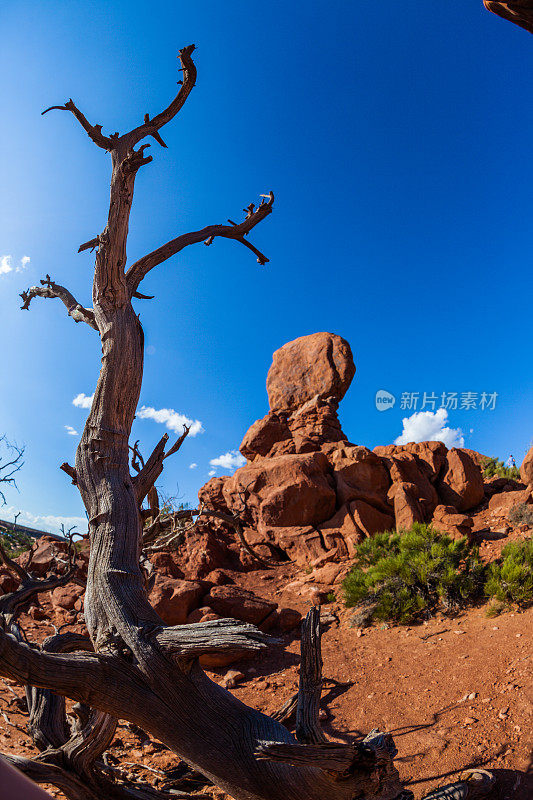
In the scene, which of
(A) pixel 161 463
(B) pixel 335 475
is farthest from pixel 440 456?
(A) pixel 161 463

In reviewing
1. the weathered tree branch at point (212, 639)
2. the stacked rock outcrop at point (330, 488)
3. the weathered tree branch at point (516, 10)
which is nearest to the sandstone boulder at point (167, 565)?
the stacked rock outcrop at point (330, 488)

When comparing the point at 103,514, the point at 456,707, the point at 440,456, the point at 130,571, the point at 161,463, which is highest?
the point at 440,456

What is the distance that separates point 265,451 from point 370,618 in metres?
8.41

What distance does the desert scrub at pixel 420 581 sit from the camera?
7.46 meters

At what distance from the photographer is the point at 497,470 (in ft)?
52.1

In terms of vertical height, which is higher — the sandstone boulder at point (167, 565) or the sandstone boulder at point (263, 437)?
the sandstone boulder at point (263, 437)

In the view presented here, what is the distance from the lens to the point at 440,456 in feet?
47.1

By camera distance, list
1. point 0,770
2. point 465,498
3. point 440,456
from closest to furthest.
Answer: point 0,770
point 465,498
point 440,456

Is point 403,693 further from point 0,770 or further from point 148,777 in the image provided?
point 0,770

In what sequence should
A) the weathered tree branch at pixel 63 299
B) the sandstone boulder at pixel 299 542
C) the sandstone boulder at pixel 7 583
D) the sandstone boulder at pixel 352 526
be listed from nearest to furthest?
the weathered tree branch at pixel 63 299 → the sandstone boulder at pixel 7 583 → the sandstone boulder at pixel 352 526 → the sandstone boulder at pixel 299 542

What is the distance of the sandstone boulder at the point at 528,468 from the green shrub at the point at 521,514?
1.63m

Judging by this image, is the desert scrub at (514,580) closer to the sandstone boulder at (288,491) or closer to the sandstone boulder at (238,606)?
the sandstone boulder at (238,606)

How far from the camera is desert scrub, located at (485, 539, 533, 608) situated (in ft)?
21.9

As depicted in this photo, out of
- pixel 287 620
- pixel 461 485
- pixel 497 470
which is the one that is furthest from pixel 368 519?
pixel 497 470
